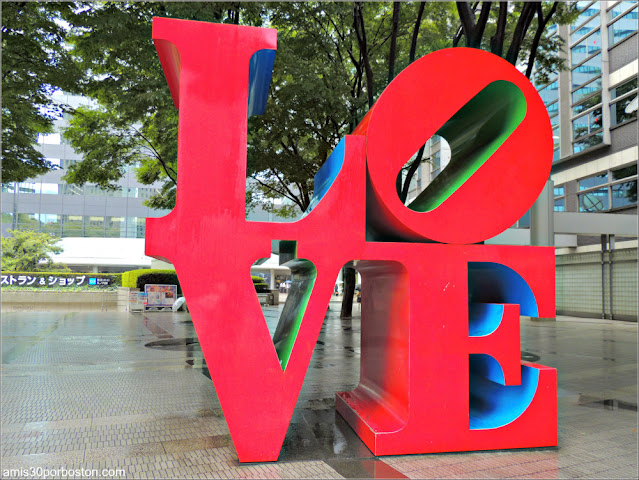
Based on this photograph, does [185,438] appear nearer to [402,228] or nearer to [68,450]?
[68,450]

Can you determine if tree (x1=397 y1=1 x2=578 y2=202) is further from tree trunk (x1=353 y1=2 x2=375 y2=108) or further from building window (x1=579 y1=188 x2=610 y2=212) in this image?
building window (x1=579 y1=188 x2=610 y2=212)

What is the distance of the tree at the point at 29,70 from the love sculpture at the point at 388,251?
7.01 metres

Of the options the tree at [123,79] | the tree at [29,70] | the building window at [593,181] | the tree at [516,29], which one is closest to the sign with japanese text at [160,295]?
the tree at [123,79]

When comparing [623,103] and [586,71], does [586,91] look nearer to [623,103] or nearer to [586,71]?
[586,71]

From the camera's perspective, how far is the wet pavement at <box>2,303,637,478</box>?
148 inches

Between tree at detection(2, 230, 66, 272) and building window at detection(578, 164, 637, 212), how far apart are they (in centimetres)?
3671

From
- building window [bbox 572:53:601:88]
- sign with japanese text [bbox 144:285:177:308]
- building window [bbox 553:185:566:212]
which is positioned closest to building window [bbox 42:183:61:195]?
sign with japanese text [bbox 144:285:177:308]

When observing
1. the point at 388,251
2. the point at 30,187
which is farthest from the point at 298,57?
the point at 30,187

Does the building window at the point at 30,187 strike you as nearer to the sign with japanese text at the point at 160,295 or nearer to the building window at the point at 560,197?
the sign with japanese text at the point at 160,295

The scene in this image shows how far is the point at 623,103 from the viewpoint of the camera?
2123 cm

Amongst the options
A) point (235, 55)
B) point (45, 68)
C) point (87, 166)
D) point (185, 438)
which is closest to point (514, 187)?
point (235, 55)

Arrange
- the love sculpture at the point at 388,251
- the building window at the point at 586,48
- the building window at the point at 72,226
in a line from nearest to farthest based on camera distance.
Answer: the love sculpture at the point at 388,251 → the building window at the point at 586,48 → the building window at the point at 72,226

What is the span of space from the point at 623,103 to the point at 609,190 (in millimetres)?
3705

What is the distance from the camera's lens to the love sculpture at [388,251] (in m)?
4.02
